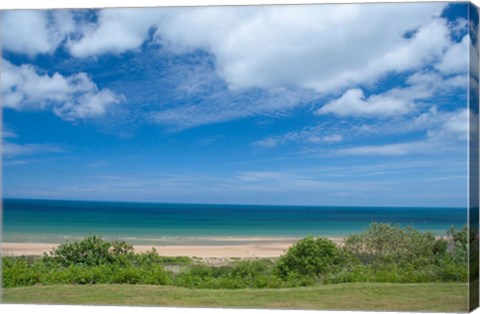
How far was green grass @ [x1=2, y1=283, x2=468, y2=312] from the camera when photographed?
10.5m

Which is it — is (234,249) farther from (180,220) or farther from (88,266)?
(88,266)

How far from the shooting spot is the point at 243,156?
1118 cm

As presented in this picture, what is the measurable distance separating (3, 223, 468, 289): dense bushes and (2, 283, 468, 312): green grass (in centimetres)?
12

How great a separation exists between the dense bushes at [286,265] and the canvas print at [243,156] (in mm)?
16

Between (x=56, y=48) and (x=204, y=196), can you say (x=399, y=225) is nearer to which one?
(x=204, y=196)

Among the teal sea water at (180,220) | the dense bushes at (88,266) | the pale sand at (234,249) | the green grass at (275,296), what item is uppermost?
the teal sea water at (180,220)

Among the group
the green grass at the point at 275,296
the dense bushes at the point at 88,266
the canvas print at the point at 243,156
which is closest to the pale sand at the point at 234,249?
the canvas print at the point at 243,156

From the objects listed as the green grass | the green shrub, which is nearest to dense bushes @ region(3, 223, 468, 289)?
the green shrub

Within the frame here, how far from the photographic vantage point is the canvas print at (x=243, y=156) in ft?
34.7

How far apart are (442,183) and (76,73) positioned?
14.1 ft

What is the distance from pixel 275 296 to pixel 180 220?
1403 mm

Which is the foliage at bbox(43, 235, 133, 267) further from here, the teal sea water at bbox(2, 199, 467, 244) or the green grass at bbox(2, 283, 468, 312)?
the green grass at bbox(2, 283, 468, 312)

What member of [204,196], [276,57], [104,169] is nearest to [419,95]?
[276,57]

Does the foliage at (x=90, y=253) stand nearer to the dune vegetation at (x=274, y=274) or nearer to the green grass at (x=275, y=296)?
the dune vegetation at (x=274, y=274)
